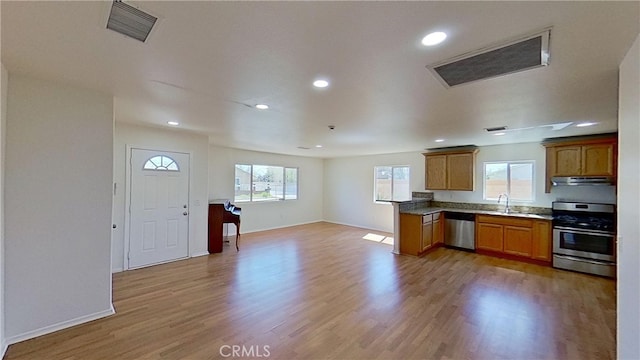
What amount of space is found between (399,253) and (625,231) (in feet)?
12.6

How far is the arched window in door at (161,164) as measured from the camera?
4.54 m

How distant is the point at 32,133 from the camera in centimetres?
243

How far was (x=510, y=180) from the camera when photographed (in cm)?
574

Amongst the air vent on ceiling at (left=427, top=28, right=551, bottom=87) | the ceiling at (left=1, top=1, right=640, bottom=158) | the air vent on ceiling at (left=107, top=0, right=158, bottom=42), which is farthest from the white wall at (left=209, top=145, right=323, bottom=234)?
the air vent on ceiling at (left=427, top=28, right=551, bottom=87)

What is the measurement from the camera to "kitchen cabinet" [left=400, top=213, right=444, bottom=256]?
17.4ft

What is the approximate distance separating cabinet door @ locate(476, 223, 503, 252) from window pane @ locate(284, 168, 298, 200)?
16.8 ft

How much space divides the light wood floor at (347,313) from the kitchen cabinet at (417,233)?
17.8 inches

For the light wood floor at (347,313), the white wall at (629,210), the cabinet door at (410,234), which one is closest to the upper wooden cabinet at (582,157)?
the light wood floor at (347,313)

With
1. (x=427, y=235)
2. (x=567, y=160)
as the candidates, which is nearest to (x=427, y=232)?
(x=427, y=235)

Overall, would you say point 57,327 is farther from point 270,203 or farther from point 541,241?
point 541,241

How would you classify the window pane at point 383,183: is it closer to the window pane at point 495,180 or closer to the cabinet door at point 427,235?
the cabinet door at point 427,235

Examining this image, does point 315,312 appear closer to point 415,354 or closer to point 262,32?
point 415,354

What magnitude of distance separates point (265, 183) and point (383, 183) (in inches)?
135

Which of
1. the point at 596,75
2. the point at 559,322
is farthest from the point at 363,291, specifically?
the point at 596,75
